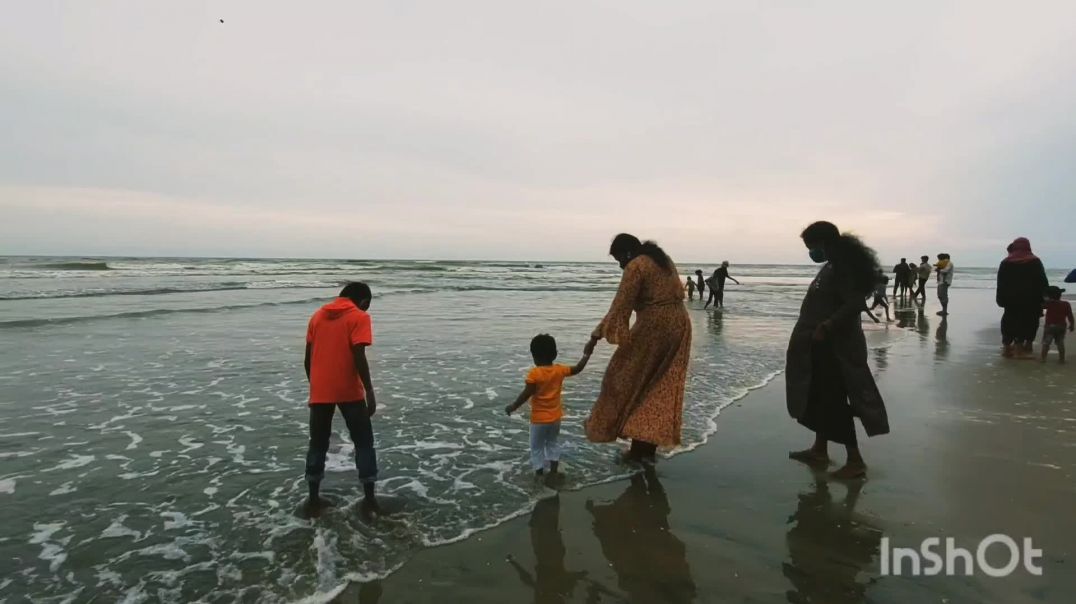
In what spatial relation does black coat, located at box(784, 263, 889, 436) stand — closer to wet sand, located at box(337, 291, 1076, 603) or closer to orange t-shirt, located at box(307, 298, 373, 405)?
wet sand, located at box(337, 291, 1076, 603)

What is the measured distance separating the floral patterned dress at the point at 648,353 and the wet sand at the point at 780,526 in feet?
1.35

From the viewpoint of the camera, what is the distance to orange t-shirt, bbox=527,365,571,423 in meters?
4.37

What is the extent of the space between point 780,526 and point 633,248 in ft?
7.30

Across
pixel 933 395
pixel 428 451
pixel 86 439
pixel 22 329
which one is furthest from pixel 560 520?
pixel 22 329

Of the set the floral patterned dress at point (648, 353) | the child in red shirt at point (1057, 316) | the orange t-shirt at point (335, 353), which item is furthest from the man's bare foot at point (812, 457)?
the child in red shirt at point (1057, 316)

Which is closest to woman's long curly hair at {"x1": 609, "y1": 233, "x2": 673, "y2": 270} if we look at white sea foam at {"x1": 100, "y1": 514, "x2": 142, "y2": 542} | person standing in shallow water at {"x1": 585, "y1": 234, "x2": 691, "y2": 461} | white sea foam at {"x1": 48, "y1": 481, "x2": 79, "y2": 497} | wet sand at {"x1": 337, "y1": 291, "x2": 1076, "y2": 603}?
person standing in shallow water at {"x1": 585, "y1": 234, "x2": 691, "y2": 461}

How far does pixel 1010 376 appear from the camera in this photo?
8.21 meters

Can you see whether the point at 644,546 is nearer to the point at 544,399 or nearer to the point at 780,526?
the point at 780,526

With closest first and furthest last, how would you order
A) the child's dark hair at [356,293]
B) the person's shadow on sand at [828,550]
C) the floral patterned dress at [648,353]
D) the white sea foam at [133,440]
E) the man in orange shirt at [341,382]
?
1. the person's shadow on sand at [828,550]
2. the man in orange shirt at [341,382]
3. the child's dark hair at [356,293]
4. the floral patterned dress at [648,353]
5. the white sea foam at [133,440]

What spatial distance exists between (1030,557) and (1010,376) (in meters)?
6.39

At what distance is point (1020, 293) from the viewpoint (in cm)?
945

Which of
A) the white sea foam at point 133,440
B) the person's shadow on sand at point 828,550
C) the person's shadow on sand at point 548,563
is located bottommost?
the white sea foam at point 133,440

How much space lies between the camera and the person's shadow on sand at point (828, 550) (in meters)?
2.87

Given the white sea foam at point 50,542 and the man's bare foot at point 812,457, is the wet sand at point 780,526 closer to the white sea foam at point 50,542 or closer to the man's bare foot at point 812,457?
the man's bare foot at point 812,457
